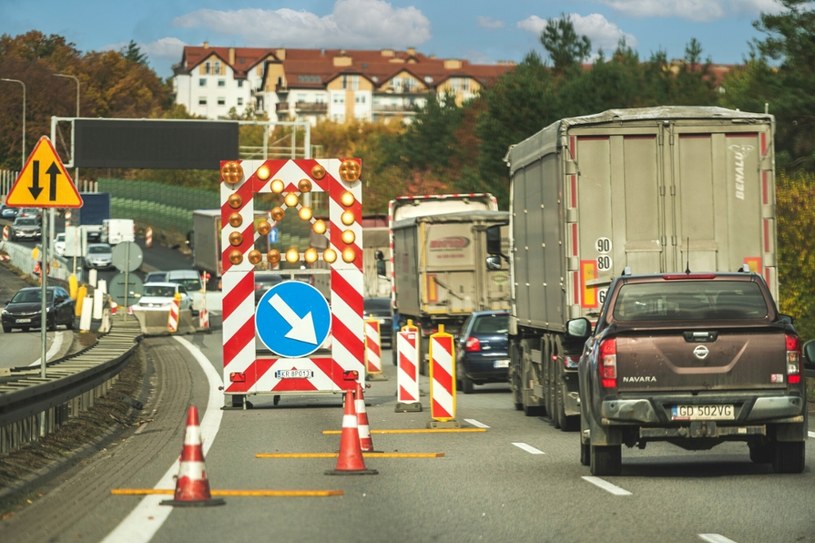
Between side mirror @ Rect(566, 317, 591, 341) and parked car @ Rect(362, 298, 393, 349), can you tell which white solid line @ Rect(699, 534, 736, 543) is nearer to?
side mirror @ Rect(566, 317, 591, 341)

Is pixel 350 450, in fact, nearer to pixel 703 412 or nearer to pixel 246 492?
pixel 246 492

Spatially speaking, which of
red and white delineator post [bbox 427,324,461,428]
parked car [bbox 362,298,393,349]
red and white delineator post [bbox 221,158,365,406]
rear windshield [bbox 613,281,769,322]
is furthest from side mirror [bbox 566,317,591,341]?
parked car [bbox 362,298,393,349]

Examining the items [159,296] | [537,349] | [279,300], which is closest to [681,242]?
[537,349]

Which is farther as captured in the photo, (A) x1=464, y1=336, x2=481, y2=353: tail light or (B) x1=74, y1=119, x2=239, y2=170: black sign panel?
(B) x1=74, y1=119, x2=239, y2=170: black sign panel

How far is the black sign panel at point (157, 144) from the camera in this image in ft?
197

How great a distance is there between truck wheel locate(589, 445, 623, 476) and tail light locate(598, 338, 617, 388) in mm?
637

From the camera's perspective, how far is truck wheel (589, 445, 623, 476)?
43.7 feet

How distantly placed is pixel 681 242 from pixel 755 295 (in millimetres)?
4866

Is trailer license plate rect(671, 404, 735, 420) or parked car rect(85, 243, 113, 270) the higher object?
parked car rect(85, 243, 113, 270)

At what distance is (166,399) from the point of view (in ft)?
79.8

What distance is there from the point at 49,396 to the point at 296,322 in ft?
18.8

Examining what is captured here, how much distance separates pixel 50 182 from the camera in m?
17.2

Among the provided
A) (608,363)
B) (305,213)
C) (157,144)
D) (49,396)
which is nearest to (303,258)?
(305,213)

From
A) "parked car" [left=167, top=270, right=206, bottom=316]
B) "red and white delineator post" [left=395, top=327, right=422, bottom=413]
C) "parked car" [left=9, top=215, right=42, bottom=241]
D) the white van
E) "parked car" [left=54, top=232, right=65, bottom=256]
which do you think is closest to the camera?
"red and white delineator post" [left=395, top=327, right=422, bottom=413]
